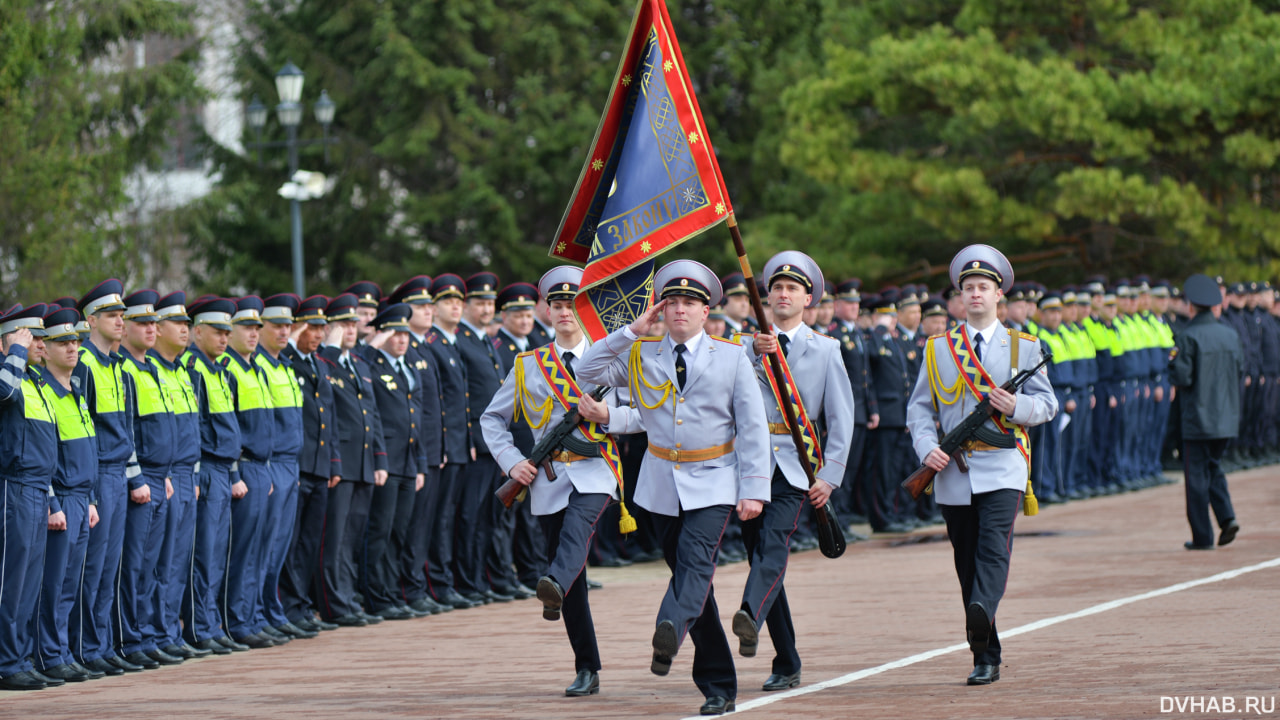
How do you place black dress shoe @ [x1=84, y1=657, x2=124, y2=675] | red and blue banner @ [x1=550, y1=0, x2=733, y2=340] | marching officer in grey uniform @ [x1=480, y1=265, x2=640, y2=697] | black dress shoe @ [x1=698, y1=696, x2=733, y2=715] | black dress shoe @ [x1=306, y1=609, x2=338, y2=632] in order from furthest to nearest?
black dress shoe @ [x1=306, y1=609, x2=338, y2=632] < black dress shoe @ [x1=84, y1=657, x2=124, y2=675] < marching officer in grey uniform @ [x1=480, y1=265, x2=640, y2=697] < red and blue banner @ [x1=550, y1=0, x2=733, y2=340] < black dress shoe @ [x1=698, y1=696, x2=733, y2=715]

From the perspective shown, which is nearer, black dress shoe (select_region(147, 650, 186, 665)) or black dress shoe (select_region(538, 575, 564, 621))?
black dress shoe (select_region(538, 575, 564, 621))

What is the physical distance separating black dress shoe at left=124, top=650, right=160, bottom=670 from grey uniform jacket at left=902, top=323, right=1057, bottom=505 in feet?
16.1

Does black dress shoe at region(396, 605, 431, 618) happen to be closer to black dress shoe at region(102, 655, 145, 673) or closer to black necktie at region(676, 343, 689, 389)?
black dress shoe at region(102, 655, 145, 673)

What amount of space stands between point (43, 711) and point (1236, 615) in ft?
23.3

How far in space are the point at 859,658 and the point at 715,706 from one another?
2.06 m

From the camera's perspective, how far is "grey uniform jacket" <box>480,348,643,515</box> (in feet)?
30.5

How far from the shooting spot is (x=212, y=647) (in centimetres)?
1128

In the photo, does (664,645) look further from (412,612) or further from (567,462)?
(412,612)

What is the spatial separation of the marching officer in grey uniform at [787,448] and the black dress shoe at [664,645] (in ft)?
1.39

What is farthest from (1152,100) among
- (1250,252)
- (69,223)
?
(69,223)

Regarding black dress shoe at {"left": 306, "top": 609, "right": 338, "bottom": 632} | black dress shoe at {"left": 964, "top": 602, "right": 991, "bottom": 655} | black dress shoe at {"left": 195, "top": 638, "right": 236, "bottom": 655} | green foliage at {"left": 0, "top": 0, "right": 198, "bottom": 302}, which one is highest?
green foliage at {"left": 0, "top": 0, "right": 198, "bottom": 302}

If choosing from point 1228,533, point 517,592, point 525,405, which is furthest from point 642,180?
point 1228,533

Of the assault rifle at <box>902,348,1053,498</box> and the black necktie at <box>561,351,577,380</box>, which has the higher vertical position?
the black necktie at <box>561,351,577,380</box>

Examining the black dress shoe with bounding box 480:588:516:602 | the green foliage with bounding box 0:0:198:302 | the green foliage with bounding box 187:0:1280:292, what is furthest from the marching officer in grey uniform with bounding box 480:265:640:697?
the green foliage with bounding box 187:0:1280:292
